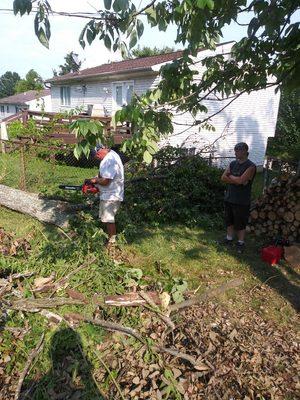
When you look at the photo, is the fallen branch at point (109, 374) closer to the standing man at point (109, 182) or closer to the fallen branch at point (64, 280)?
the fallen branch at point (64, 280)

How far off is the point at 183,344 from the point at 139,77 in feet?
42.5

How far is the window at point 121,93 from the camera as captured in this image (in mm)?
15414

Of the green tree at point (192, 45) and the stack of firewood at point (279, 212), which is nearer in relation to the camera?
the green tree at point (192, 45)

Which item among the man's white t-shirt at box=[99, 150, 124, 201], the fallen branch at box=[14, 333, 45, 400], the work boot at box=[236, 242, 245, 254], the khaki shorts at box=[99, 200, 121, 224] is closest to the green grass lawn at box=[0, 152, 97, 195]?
the khaki shorts at box=[99, 200, 121, 224]

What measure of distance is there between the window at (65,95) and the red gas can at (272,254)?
18.6 meters

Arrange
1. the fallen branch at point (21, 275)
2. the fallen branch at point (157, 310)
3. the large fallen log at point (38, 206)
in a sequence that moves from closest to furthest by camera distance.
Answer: the fallen branch at point (157, 310) → the fallen branch at point (21, 275) → the large fallen log at point (38, 206)

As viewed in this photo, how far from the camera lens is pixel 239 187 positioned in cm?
536

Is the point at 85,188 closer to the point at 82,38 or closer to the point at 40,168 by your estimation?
the point at 82,38

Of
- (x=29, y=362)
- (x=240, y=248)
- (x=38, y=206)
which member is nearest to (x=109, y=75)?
(x=38, y=206)

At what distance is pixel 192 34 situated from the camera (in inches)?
114

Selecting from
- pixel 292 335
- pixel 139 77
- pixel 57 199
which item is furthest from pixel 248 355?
pixel 139 77

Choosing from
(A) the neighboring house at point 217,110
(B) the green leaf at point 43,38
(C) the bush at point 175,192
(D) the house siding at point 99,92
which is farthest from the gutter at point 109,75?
(B) the green leaf at point 43,38

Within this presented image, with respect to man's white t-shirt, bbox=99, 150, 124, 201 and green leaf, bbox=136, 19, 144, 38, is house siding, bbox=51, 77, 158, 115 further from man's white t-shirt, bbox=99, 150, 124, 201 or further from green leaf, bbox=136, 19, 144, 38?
green leaf, bbox=136, 19, 144, 38

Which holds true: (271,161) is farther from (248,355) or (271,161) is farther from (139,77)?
(139,77)
